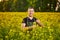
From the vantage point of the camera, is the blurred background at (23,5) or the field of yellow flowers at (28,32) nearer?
the field of yellow flowers at (28,32)

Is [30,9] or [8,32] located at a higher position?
[30,9]

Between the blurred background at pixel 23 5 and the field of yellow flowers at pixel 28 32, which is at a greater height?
the blurred background at pixel 23 5

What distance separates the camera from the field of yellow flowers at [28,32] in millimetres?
2355

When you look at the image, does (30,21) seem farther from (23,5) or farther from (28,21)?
(23,5)

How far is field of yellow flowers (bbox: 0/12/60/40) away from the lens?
2.36 meters

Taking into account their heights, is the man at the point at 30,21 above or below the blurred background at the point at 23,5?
below

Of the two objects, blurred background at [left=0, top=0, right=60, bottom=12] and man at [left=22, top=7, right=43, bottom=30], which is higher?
blurred background at [left=0, top=0, right=60, bottom=12]

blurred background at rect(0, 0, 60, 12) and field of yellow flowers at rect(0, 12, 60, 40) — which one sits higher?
blurred background at rect(0, 0, 60, 12)

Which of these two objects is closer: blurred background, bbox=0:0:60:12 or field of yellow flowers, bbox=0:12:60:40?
field of yellow flowers, bbox=0:12:60:40

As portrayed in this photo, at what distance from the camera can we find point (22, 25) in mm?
2426

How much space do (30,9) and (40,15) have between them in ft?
0.33

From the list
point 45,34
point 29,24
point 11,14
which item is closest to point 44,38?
point 45,34

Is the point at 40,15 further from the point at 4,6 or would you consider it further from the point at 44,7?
the point at 4,6

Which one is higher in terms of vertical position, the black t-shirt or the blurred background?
the blurred background
